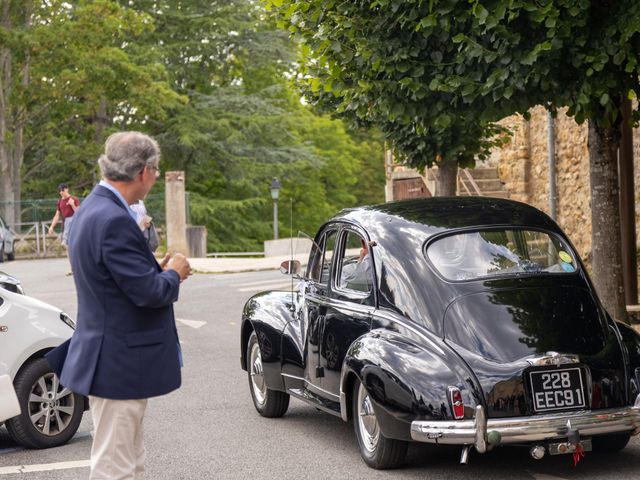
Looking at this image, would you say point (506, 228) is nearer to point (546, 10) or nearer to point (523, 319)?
point (523, 319)

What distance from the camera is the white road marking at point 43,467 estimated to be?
7.93 m

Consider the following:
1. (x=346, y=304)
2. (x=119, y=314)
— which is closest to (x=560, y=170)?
(x=346, y=304)

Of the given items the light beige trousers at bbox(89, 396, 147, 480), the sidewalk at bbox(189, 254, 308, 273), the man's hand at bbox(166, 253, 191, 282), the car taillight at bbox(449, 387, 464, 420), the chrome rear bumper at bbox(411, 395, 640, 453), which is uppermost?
the man's hand at bbox(166, 253, 191, 282)

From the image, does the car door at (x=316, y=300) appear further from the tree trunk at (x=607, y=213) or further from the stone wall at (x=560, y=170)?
the stone wall at (x=560, y=170)

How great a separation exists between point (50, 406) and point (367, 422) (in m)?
2.47

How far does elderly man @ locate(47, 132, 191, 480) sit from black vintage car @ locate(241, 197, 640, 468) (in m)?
2.06

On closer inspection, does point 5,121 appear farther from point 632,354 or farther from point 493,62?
point 632,354

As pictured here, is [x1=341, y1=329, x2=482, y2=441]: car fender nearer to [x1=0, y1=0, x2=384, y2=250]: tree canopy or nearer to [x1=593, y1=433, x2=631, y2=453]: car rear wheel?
[x1=593, y1=433, x2=631, y2=453]: car rear wheel

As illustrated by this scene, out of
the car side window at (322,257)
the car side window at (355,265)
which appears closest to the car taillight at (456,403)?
the car side window at (355,265)

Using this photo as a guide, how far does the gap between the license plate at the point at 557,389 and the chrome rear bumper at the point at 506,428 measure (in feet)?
0.22

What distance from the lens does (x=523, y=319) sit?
7.29 m

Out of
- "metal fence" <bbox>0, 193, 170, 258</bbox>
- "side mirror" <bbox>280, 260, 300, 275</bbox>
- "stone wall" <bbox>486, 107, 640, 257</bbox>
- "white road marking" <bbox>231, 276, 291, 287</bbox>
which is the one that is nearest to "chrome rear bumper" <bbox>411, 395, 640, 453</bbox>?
"side mirror" <bbox>280, 260, 300, 275</bbox>

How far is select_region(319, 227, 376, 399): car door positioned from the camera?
804 cm

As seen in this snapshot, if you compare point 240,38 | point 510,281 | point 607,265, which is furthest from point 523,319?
point 240,38
